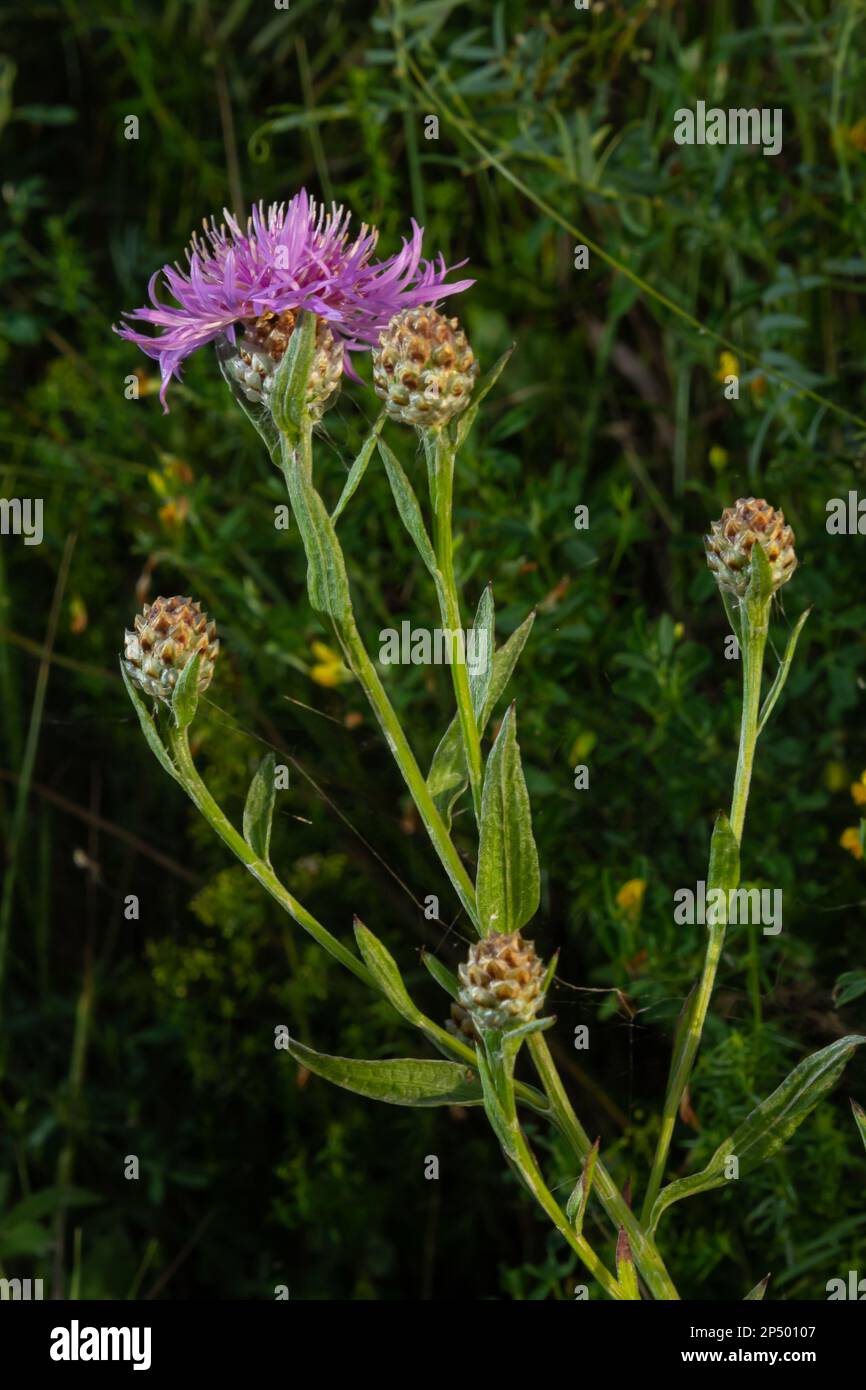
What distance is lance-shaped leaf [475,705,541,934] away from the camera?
2.12ft

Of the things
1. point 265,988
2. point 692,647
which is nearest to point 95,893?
point 265,988

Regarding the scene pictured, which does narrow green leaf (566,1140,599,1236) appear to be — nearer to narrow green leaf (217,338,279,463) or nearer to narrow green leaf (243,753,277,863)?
narrow green leaf (243,753,277,863)

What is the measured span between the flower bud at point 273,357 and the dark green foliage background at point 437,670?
0.35 m

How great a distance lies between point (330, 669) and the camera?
1.17m

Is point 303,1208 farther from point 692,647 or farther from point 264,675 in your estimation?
point 692,647

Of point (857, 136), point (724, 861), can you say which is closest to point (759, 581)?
point (724, 861)

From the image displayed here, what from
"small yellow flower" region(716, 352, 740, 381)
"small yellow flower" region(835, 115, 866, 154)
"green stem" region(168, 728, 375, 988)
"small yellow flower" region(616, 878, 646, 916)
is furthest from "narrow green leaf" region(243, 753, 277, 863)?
"small yellow flower" region(835, 115, 866, 154)

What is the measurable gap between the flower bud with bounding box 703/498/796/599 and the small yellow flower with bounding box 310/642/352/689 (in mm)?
492

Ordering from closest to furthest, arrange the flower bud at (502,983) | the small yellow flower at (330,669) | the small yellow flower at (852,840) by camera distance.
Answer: the flower bud at (502,983) → the small yellow flower at (852,840) → the small yellow flower at (330,669)

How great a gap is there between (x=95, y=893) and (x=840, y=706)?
70 centimetres

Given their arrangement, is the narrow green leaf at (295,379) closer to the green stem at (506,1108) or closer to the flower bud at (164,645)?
the flower bud at (164,645)

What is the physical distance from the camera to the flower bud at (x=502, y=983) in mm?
562

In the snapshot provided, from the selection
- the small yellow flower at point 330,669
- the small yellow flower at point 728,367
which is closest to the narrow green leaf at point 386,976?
the small yellow flower at point 330,669

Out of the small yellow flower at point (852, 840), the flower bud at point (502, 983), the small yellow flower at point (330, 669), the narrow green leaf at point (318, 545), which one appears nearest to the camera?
the flower bud at point (502, 983)
